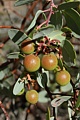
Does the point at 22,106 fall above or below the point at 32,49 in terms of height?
below

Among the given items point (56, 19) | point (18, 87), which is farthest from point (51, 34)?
point (18, 87)

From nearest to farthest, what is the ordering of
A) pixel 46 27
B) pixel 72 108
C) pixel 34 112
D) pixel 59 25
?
pixel 46 27 < pixel 59 25 < pixel 72 108 < pixel 34 112

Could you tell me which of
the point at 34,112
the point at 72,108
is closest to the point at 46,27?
the point at 72,108

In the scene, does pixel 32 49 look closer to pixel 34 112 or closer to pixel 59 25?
pixel 59 25

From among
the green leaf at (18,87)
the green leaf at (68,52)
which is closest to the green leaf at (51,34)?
the green leaf at (68,52)

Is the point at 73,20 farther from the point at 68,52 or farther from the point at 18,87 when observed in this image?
the point at 18,87
